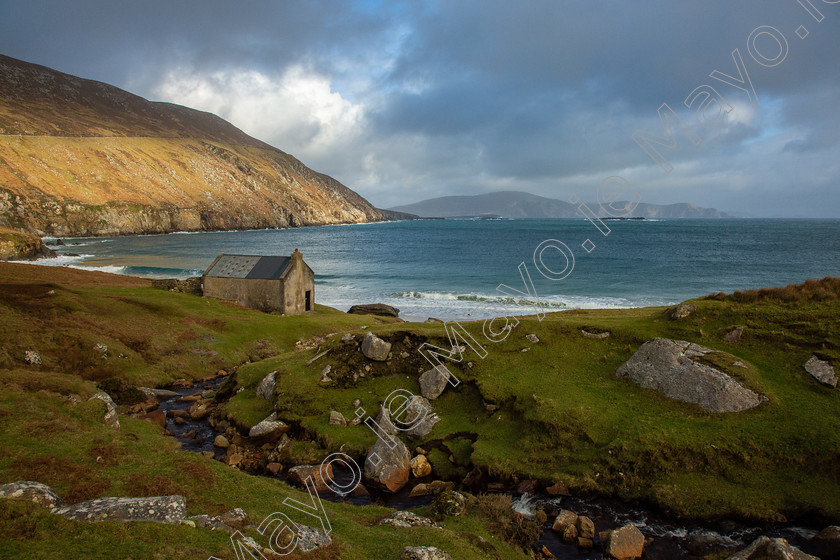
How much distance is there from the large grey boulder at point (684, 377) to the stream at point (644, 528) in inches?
174

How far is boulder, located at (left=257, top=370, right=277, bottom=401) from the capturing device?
21.3m

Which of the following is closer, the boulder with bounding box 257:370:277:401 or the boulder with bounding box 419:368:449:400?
the boulder with bounding box 419:368:449:400

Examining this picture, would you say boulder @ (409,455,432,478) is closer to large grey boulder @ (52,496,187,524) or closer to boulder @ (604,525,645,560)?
boulder @ (604,525,645,560)

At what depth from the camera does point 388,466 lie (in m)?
15.5

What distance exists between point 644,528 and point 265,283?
126ft

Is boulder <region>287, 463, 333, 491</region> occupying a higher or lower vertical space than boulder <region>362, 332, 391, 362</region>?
lower

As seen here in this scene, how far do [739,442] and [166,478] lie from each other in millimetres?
16995

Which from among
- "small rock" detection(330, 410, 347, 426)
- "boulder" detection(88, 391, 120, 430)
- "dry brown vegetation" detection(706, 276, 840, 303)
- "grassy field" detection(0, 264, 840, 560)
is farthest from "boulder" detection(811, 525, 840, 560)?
"boulder" detection(88, 391, 120, 430)

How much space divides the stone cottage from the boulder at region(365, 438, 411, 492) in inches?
1154

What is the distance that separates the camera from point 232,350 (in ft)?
106

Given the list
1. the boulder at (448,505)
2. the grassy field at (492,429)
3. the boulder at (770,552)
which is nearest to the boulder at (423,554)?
the grassy field at (492,429)

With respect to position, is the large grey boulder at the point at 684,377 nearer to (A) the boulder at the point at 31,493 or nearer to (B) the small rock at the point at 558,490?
(B) the small rock at the point at 558,490

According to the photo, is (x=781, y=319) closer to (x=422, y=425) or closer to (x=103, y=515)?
(x=422, y=425)

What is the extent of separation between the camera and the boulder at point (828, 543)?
33.8ft
